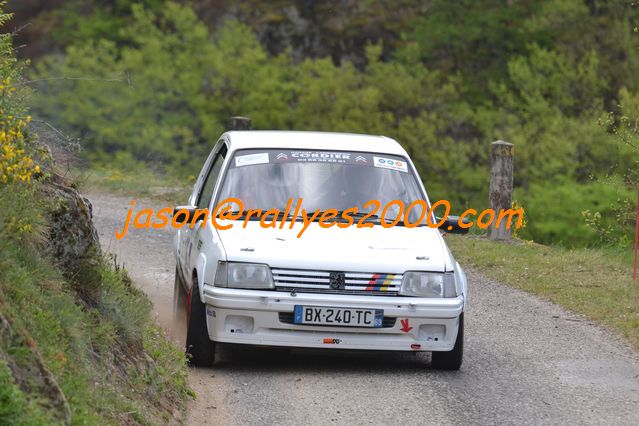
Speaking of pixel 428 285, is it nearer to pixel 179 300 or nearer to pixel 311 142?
pixel 311 142

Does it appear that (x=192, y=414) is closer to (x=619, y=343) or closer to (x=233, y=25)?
(x=619, y=343)

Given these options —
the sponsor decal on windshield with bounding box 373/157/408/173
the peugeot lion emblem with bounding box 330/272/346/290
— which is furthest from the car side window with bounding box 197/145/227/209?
the peugeot lion emblem with bounding box 330/272/346/290

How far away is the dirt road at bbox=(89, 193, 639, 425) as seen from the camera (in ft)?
24.8

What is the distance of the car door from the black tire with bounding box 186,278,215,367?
0.68 m

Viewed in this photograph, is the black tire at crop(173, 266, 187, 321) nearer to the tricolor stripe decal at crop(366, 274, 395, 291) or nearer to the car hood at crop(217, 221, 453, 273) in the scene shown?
the car hood at crop(217, 221, 453, 273)

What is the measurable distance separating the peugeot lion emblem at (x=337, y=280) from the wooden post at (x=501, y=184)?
8362 millimetres

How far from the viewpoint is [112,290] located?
8328 millimetres

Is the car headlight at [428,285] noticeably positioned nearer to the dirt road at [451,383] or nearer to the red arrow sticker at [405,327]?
the red arrow sticker at [405,327]

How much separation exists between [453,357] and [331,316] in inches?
41.6

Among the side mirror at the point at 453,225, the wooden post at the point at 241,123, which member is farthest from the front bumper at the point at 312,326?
the wooden post at the point at 241,123

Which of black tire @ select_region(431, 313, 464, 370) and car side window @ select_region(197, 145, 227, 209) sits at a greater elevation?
car side window @ select_region(197, 145, 227, 209)

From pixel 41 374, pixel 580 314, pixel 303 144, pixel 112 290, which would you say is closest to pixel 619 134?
pixel 580 314

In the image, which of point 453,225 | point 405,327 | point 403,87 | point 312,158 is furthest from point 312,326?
point 403,87

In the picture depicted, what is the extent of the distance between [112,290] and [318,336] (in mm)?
1413
